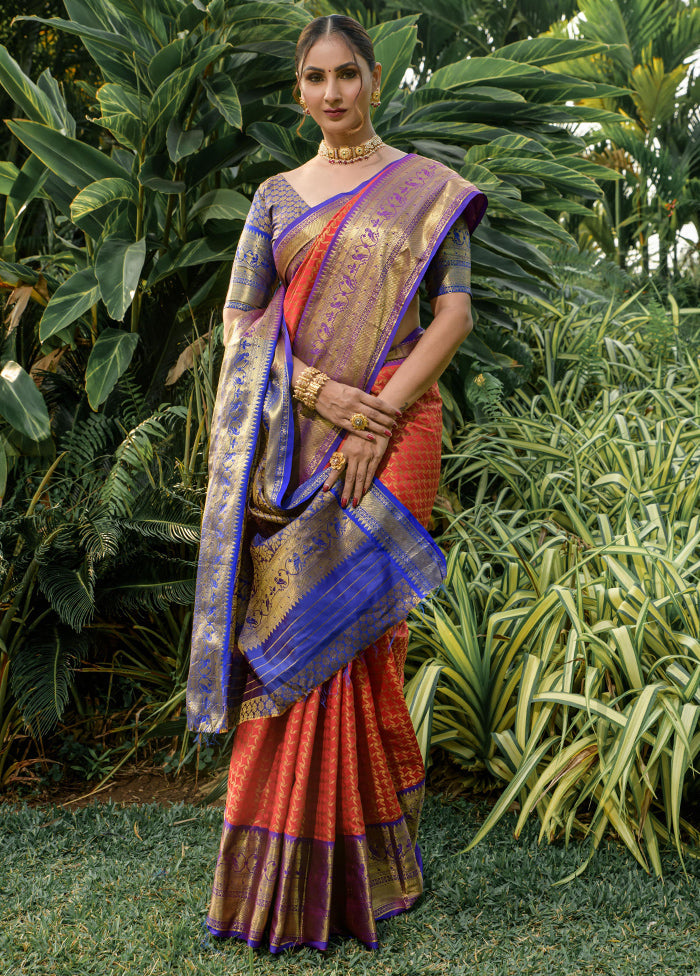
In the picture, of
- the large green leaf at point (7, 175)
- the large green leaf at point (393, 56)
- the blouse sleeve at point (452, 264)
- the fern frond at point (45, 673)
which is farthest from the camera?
the large green leaf at point (7, 175)

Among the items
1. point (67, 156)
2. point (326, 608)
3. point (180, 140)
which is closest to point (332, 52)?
point (326, 608)

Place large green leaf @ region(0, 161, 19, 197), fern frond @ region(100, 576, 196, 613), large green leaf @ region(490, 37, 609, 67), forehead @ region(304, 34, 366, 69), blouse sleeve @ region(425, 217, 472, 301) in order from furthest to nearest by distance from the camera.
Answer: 1. large green leaf @ region(490, 37, 609, 67)
2. large green leaf @ region(0, 161, 19, 197)
3. fern frond @ region(100, 576, 196, 613)
4. blouse sleeve @ region(425, 217, 472, 301)
5. forehead @ region(304, 34, 366, 69)

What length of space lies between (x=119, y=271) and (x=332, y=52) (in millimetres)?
1436

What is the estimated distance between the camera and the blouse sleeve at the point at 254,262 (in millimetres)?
2133

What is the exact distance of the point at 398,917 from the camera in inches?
86.9

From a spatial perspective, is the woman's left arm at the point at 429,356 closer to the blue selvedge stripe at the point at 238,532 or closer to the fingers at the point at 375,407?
the fingers at the point at 375,407

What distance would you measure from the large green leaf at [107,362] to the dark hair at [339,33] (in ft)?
4.93

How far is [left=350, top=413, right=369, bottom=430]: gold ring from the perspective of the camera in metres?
1.99

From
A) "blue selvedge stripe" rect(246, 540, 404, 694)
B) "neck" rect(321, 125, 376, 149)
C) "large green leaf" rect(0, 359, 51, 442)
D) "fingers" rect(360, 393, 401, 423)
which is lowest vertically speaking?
"blue selvedge stripe" rect(246, 540, 404, 694)

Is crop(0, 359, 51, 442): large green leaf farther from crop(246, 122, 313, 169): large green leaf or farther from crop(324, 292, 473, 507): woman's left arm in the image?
crop(324, 292, 473, 507): woman's left arm

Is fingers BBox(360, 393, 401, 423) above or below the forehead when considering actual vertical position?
below

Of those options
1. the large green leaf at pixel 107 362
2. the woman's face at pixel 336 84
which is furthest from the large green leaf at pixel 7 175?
the woman's face at pixel 336 84

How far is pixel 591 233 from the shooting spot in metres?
8.43

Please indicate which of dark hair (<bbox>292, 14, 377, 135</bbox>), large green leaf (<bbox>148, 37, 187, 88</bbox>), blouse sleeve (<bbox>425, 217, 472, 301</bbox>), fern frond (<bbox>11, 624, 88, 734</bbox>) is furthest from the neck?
fern frond (<bbox>11, 624, 88, 734</bbox>)
